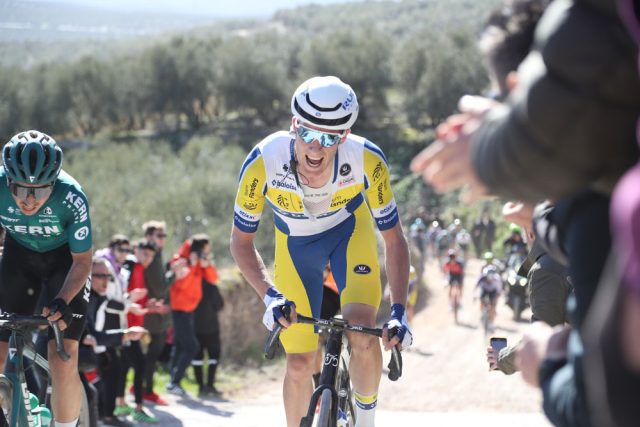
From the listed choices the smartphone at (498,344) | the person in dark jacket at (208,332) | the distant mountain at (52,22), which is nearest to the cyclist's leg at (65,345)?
the smartphone at (498,344)

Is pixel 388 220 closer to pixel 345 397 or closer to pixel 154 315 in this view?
pixel 345 397

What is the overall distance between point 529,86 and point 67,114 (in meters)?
88.2

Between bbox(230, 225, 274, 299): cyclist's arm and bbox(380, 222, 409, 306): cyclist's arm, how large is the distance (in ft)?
2.56

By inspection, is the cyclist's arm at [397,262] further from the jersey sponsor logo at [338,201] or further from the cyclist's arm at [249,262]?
the cyclist's arm at [249,262]

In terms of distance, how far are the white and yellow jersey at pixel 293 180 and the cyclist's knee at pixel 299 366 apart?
88 centimetres

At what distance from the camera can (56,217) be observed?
6.11m

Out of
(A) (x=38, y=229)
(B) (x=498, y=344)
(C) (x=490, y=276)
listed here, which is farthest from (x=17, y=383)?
(C) (x=490, y=276)

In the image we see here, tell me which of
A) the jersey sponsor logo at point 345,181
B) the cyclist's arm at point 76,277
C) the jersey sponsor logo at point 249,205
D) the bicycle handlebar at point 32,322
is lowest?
the bicycle handlebar at point 32,322

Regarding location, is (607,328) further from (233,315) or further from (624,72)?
(233,315)

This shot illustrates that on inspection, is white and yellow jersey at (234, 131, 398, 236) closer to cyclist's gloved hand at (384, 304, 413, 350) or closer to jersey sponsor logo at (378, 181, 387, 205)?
jersey sponsor logo at (378, 181, 387, 205)

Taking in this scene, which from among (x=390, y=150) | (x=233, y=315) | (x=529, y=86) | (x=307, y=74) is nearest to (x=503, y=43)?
(x=529, y=86)

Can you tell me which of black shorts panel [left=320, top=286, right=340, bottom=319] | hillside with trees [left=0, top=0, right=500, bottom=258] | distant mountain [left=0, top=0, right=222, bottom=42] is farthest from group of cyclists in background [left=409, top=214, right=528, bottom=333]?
hillside with trees [left=0, top=0, right=500, bottom=258]

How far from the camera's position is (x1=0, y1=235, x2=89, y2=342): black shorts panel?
6.30 m

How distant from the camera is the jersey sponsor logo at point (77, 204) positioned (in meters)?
6.12
